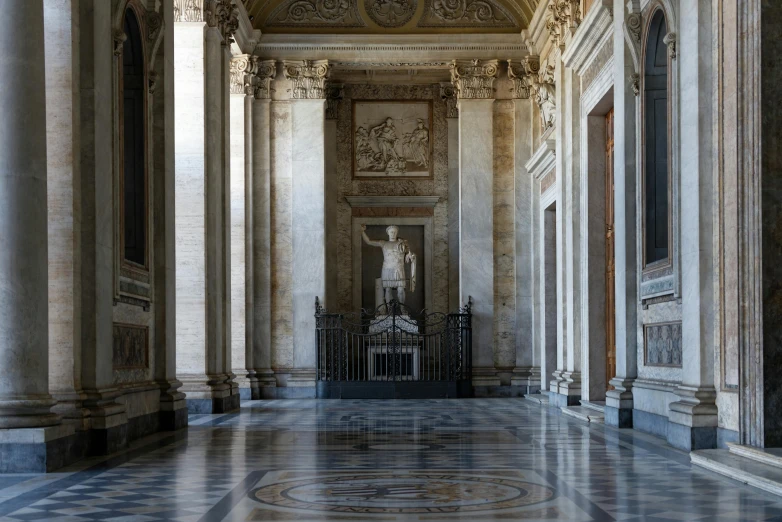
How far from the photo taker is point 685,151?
1090 cm

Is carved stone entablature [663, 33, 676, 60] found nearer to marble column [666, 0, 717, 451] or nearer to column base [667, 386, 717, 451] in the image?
marble column [666, 0, 717, 451]

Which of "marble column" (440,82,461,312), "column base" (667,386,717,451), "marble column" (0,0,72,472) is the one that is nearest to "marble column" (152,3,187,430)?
"marble column" (0,0,72,472)

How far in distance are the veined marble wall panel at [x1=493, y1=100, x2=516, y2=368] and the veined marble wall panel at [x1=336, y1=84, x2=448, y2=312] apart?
288 cm

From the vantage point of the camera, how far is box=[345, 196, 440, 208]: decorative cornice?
2703 cm

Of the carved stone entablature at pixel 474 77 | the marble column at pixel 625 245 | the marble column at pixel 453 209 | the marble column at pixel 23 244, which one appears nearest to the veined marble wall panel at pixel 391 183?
the marble column at pixel 453 209

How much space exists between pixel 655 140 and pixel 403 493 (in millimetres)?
6992

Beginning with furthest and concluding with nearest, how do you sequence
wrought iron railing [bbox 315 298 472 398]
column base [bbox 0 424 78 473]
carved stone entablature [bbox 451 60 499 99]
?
carved stone entablature [bbox 451 60 499 99]
wrought iron railing [bbox 315 298 472 398]
column base [bbox 0 424 78 473]

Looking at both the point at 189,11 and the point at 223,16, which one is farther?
the point at 223,16

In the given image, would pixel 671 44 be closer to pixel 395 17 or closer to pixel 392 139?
pixel 395 17

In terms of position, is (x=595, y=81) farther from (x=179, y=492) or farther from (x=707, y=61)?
(x=179, y=492)

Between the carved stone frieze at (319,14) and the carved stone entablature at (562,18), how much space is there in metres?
5.67

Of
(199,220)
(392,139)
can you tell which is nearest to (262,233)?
(392,139)

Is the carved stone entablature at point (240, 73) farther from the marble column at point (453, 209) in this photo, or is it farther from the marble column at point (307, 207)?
the marble column at point (453, 209)

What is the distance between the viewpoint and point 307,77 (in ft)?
80.7
